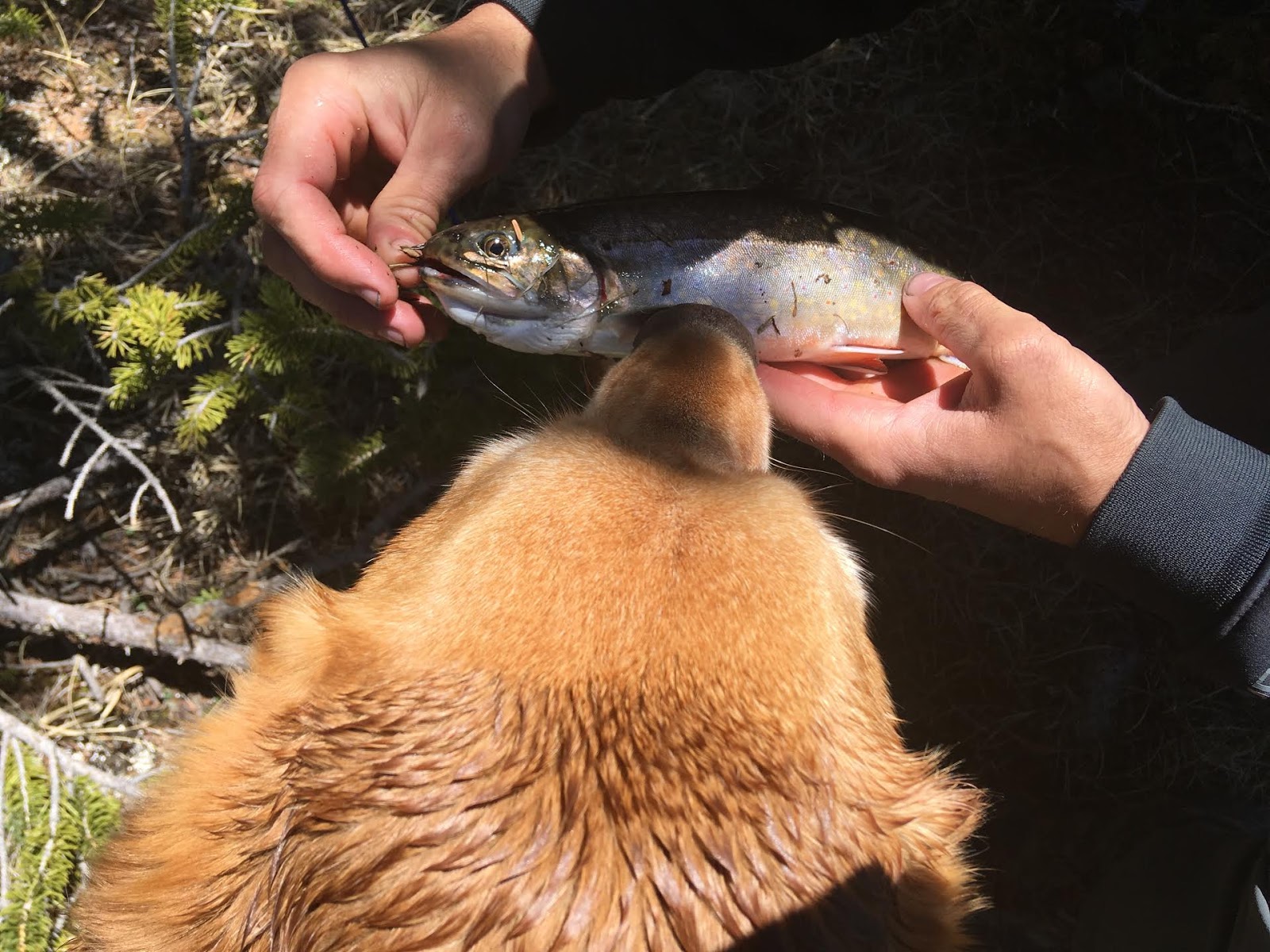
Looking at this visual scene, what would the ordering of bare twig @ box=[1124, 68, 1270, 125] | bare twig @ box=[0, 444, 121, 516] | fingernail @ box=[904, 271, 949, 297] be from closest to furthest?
fingernail @ box=[904, 271, 949, 297], bare twig @ box=[1124, 68, 1270, 125], bare twig @ box=[0, 444, 121, 516]

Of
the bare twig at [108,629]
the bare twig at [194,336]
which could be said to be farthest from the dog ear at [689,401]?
the bare twig at [108,629]

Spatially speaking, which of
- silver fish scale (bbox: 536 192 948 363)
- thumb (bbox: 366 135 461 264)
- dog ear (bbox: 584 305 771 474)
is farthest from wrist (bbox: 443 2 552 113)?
dog ear (bbox: 584 305 771 474)

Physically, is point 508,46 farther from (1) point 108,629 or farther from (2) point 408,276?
(1) point 108,629

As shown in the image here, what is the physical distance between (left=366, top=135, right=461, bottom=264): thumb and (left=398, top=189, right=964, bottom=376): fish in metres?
0.08

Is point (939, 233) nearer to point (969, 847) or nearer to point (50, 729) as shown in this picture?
point (969, 847)

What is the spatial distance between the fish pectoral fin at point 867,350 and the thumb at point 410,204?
51.8 inches

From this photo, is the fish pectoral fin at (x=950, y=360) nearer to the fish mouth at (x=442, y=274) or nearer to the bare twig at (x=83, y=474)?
the fish mouth at (x=442, y=274)

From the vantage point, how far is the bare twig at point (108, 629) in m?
3.38

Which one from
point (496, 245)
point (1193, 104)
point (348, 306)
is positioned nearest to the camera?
point (496, 245)

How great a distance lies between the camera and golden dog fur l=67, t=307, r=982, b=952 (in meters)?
1.32

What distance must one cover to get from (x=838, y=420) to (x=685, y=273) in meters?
0.66

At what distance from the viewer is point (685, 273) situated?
8.59 feet

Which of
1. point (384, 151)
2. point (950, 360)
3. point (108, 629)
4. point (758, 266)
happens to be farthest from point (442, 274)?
point (108, 629)

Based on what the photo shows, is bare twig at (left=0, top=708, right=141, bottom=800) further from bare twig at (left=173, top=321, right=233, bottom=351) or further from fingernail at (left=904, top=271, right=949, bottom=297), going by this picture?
fingernail at (left=904, top=271, right=949, bottom=297)
